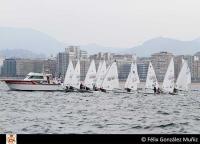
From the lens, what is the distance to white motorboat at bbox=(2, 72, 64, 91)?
103m

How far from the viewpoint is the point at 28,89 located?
105 m

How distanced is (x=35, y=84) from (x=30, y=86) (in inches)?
39.6

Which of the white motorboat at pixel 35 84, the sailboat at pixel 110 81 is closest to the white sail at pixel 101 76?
the sailboat at pixel 110 81

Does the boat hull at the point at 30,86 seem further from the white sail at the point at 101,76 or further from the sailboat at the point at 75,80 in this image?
the white sail at the point at 101,76

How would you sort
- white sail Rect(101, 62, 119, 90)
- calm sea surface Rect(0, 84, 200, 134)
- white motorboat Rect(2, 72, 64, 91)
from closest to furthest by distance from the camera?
1. calm sea surface Rect(0, 84, 200, 134)
2. white sail Rect(101, 62, 119, 90)
3. white motorboat Rect(2, 72, 64, 91)

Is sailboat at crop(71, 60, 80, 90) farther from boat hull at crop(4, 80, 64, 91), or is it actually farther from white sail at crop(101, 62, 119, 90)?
white sail at crop(101, 62, 119, 90)

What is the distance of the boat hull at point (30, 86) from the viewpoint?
10306 centimetres

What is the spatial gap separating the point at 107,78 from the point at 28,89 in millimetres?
16959

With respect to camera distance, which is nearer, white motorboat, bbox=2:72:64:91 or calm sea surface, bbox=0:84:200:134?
calm sea surface, bbox=0:84:200:134

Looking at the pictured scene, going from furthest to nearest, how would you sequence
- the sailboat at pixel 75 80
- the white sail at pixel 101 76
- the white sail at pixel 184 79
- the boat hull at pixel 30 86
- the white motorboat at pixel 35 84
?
1. the white motorboat at pixel 35 84
2. the boat hull at pixel 30 86
3. the white sail at pixel 101 76
4. the sailboat at pixel 75 80
5. the white sail at pixel 184 79

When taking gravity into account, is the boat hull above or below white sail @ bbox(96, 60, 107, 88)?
below

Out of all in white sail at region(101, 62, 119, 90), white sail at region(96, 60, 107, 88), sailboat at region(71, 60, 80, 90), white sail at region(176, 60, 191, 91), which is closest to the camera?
white sail at region(176, 60, 191, 91)

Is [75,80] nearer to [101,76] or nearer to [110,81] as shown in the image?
[101,76]

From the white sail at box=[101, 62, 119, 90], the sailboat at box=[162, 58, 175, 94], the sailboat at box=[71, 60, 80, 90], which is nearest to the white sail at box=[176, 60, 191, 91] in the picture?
the sailboat at box=[162, 58, 175, 94]
